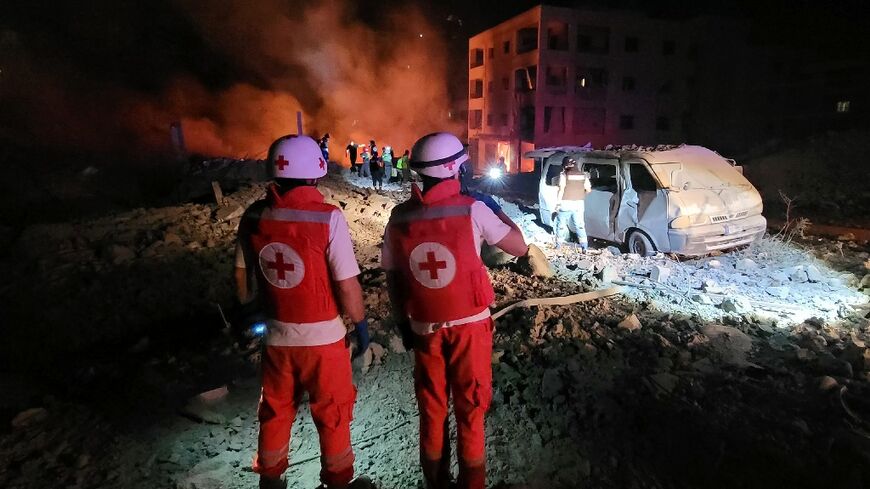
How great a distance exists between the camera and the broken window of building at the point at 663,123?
33031 mm

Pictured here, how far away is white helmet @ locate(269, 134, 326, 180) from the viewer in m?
2.77

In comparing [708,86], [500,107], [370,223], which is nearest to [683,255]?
[370,223]

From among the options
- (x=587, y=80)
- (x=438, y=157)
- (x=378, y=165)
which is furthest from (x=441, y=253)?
(x=587, y=80)

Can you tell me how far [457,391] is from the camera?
109 inches

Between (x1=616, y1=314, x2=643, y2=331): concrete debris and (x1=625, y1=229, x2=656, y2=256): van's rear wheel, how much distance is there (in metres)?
3.31

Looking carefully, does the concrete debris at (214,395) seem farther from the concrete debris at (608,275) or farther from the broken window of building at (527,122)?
the broken window of building at (527,122)

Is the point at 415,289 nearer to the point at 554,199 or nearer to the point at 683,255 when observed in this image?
the point at 683,255

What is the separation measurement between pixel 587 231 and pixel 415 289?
7.09 meters

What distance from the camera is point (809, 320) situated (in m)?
5.28

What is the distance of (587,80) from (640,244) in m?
25.0

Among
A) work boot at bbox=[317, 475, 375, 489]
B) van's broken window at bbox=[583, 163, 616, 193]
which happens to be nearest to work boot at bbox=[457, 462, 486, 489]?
work boot at bbox=[317, 475, 375, 489]

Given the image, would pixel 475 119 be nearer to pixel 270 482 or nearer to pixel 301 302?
pixel 301 302

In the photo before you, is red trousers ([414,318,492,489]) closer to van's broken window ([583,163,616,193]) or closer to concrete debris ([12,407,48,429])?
concrete debris ([12,407,48,429])

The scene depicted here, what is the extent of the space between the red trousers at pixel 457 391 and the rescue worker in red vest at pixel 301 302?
0.43 metres
